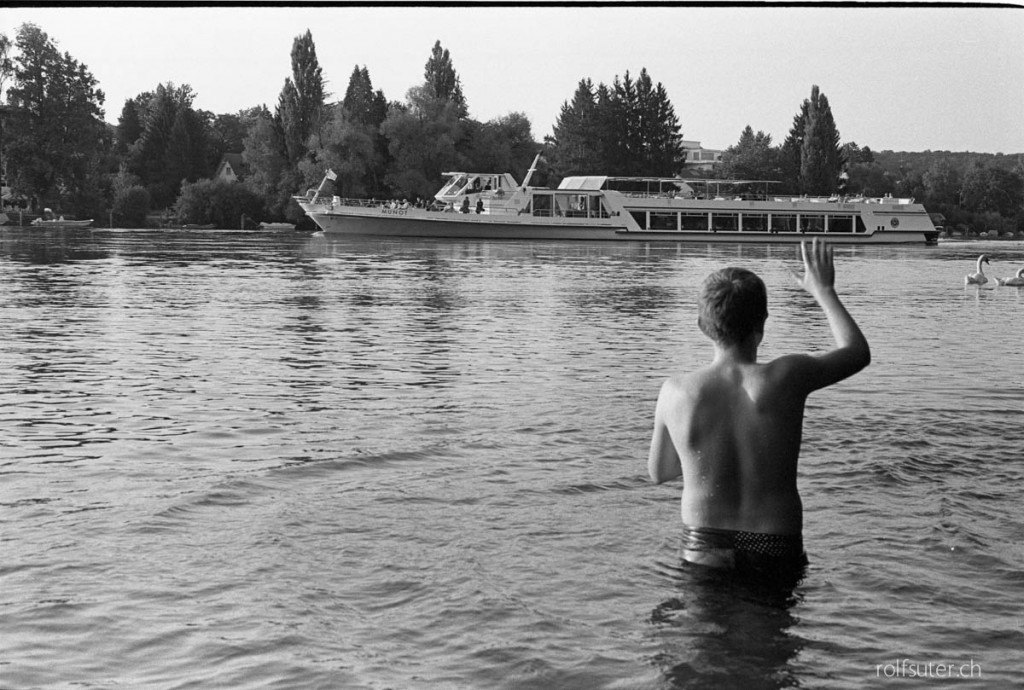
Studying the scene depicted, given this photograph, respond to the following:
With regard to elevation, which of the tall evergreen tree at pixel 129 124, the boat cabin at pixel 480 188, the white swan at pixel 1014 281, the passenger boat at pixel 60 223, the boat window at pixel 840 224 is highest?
the tall evergreen tree at pixel 129 124

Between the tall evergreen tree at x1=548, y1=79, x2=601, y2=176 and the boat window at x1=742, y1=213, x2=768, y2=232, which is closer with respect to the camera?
the boat window at x1=742, y1=213, x2=768, y2=232

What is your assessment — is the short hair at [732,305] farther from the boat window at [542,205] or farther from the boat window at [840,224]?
the boat window at [840,224]

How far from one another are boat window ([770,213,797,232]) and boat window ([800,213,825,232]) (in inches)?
28.6

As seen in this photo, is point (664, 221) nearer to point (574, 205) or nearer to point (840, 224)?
point (574, 205)

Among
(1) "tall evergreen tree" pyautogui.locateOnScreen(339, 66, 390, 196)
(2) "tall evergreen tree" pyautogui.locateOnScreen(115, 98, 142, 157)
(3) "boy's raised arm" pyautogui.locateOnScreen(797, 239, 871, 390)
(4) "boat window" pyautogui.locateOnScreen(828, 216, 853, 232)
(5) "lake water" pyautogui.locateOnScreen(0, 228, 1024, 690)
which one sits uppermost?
(2) "tall evergreen tree" pyautogui.locateOnScreen(115, 98, 142, 157)

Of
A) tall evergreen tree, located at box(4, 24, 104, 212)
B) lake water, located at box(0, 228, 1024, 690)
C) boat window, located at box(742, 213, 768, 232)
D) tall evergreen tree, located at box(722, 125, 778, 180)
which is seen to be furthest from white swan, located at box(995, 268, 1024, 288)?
tall evergreen tree, located at box(722, 125, 778, 180)

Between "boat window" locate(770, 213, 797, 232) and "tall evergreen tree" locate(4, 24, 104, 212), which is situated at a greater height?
"tall evergreen tree" locate(4, 24, 104, 212)

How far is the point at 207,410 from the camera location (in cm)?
1186

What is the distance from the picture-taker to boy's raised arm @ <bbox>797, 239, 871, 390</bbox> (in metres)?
5.09

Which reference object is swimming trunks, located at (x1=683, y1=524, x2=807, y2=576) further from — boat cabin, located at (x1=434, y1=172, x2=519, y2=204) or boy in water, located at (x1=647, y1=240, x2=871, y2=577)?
boat cabin, located at (x1=434, y1=172, x2=519, y2=204)

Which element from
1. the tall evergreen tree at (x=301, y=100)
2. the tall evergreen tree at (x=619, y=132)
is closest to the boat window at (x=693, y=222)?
the tall evergreen tree at (x=301, y=100)

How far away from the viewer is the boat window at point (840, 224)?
8481 cm

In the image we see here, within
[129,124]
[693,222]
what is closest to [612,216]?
[693,222]

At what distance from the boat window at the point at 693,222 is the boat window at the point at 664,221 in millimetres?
381
